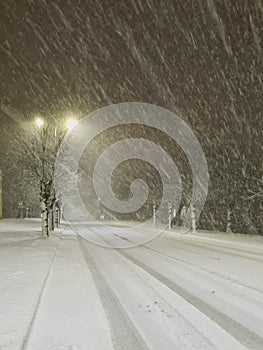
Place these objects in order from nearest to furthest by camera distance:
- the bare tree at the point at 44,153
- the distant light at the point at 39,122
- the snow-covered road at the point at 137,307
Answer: the snow-covered road at the point at 137,307, the bare tree at the point at 44,153, the distant light at the point at 39,122

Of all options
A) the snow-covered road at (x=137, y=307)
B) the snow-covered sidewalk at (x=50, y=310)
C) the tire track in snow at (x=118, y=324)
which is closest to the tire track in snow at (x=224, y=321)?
the snow-covered road at (x=137, y=307)

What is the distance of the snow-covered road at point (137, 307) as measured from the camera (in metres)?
5.36

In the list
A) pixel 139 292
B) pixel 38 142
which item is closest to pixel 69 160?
pixel 38 142

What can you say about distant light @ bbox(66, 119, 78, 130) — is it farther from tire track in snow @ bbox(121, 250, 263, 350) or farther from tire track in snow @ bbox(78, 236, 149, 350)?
tire track in snow @ bbox(121, 250, 263, 350)

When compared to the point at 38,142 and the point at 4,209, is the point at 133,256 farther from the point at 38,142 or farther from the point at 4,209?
the point at 4,209

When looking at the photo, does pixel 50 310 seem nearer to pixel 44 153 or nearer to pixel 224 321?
pixel 224 321

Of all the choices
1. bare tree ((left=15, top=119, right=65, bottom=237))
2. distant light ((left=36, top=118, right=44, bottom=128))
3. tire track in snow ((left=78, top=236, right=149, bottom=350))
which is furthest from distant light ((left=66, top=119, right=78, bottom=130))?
tire track in snow ((left=78, top=236, right=149, bottom=350))

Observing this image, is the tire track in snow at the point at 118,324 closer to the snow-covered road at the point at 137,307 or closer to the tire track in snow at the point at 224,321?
the snow-covered road at the point at 137,307

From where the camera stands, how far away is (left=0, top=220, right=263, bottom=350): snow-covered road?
5363mm

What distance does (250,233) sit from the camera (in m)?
35.6

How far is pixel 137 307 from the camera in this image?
7.33 metres

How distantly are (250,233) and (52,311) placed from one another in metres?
30.9

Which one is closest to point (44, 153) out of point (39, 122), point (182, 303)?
point (39, 122)

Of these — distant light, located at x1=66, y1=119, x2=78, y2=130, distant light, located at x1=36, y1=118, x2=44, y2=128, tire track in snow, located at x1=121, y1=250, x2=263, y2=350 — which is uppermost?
distant light, located at x1=36, y1=118, x2=44, y2=128
